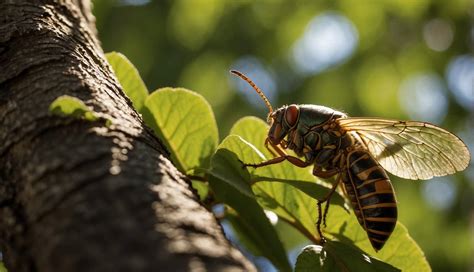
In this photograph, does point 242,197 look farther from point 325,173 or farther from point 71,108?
point 71,108

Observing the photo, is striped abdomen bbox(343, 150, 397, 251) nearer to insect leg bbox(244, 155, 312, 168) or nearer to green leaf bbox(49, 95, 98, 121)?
insect leg bbox(244, 155, 312, 168)

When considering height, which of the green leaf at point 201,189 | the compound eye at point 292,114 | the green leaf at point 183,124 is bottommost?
the green leaf at point 201,189

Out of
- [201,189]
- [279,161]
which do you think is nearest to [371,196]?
[279,161]

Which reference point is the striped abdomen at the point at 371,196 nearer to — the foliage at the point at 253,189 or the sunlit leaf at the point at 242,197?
the foliage at the point at 253,189

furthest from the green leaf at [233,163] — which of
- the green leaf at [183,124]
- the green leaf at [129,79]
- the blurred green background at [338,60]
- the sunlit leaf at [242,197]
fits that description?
the blurred green background at [338,60]

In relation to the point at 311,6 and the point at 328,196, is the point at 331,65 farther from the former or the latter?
the point at 328,196

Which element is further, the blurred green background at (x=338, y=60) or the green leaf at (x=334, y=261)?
the blurred green background at (x=338, y=60)

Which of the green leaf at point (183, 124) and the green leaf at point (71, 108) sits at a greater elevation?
the green leaf at point (71, 108)
